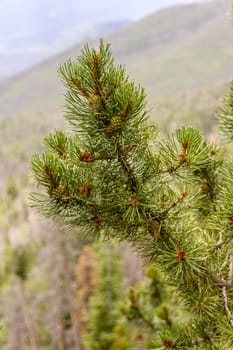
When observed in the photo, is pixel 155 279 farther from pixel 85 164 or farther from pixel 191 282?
pixel 85 164

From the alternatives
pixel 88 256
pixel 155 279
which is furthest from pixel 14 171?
pixel 155 279

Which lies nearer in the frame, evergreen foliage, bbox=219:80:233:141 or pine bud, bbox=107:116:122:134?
pine bud, bbox=107:116:122:134

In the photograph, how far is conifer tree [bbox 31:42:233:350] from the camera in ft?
9.19

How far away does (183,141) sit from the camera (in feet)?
9.63

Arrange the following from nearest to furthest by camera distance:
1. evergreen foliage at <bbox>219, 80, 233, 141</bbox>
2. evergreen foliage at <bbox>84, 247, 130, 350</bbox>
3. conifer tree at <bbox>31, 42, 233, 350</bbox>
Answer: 1. conifer tree at <bbox>31, 42, 233, 350</bbox>
2. evergreen foliage at <bbox>219, 80, 233, 141</bbox>
3. evergreen foliage at <bbox>84, 247, 130, 350</bbox>

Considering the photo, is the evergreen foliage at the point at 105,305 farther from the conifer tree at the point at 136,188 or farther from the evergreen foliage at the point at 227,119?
the conifer tree at the point at 136,188

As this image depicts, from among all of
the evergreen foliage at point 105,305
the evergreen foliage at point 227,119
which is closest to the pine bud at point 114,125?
the evergreen foliage at point 227,119

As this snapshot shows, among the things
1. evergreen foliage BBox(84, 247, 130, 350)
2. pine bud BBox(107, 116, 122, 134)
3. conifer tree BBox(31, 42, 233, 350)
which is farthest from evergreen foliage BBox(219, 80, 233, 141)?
evergreen foliage BBox(84, 247, 130, 350)

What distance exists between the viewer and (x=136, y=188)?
309 centimetres

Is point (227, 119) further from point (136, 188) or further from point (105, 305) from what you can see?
point (105, 305)

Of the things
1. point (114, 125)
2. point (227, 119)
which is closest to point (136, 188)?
point (114, 125)

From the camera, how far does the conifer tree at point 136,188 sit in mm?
2801

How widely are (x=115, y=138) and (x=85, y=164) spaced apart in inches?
9.6

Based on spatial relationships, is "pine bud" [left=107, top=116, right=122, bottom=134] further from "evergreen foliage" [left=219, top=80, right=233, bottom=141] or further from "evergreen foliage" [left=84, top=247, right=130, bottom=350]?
"evergreen foliage" [left=84, top=247, right=130, bottom=350]
